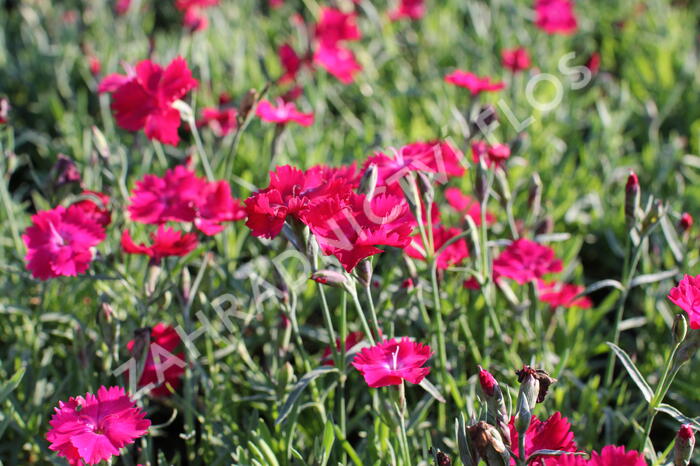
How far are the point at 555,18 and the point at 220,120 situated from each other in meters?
1.28

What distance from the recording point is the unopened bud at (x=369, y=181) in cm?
115

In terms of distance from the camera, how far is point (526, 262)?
1.48 metres

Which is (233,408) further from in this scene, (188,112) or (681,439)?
(681,439)

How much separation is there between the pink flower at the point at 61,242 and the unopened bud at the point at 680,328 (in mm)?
964

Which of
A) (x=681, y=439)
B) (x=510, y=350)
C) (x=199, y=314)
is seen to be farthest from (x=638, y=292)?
(x=199, y=314)

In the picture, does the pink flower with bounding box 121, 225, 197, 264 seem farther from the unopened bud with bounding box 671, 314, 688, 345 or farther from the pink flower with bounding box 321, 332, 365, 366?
the unopened bud with bounding box 671, 314, 688, 345

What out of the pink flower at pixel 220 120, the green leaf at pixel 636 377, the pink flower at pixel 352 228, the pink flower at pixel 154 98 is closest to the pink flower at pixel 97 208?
the pink flower at pixel 154 98

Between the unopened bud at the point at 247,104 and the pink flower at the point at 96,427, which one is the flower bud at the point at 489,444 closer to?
the pink flower at the point at 96,427

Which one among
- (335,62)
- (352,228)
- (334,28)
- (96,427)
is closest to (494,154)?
(352,228)

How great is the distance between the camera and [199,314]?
4.95 feet

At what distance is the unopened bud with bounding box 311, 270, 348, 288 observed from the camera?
109cm

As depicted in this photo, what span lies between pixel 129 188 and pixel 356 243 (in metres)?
1.16

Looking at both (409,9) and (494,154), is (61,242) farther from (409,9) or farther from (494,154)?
(409,9)

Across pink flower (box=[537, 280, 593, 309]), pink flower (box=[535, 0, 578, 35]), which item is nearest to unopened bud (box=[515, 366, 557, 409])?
pink flower (box=[537, 280, 593, 309])
